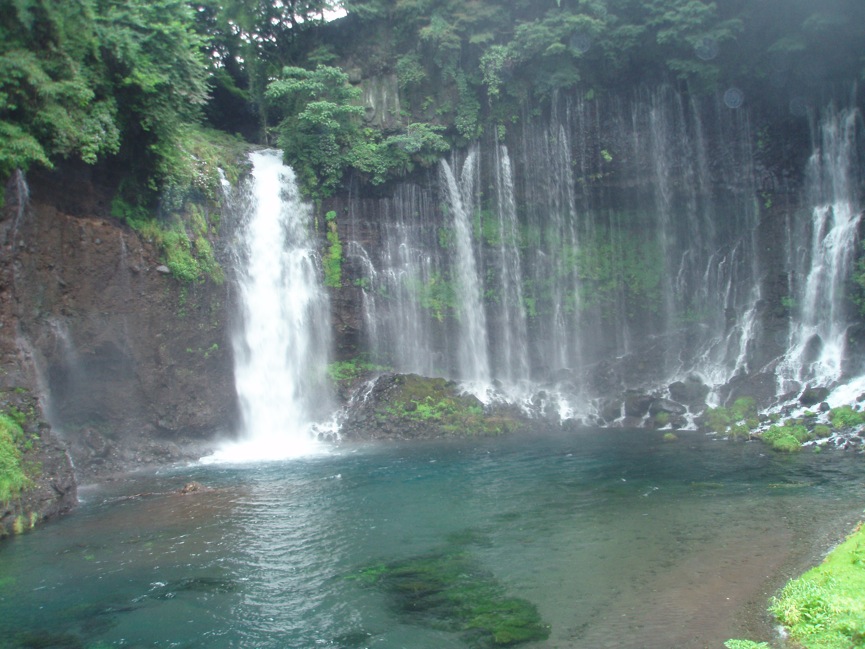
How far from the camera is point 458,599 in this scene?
26.8 feet

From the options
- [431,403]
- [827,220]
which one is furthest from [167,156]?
[827,220]

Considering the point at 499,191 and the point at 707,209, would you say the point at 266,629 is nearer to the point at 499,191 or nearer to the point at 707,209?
the point at 499,191

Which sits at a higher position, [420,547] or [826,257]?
[826,257]

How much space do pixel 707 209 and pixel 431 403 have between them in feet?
41.3

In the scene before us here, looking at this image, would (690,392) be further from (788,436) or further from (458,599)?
(458,599)

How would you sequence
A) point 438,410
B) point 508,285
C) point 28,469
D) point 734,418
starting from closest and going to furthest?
point 28,469 < point 734,418 < point 438,410 < point 508,285

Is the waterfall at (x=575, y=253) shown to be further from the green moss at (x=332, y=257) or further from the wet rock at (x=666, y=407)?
the wet rock at (x=666, y=407)

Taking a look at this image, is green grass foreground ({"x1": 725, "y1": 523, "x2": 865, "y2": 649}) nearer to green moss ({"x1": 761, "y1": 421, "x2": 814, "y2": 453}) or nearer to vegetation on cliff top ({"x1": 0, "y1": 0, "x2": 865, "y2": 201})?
green moss ({"x1": 761, "y1": 421, "x2": 814, "y2": 453})

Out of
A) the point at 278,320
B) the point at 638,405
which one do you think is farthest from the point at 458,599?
the point at 278,320

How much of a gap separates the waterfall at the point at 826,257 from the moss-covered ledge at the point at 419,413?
29.5 feet

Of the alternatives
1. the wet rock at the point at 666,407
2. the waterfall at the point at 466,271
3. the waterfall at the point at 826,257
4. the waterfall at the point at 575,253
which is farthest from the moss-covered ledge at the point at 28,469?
the waterfall at the point at 826,257

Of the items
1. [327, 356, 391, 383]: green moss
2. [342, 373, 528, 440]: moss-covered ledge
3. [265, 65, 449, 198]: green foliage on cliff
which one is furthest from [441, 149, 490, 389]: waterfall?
[327, 356, 391, 383]: green moss

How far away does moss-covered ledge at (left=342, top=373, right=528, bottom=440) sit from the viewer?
21641mm

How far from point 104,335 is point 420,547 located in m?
11.5
